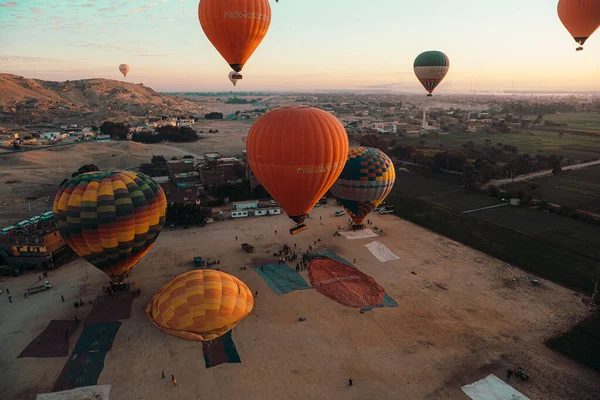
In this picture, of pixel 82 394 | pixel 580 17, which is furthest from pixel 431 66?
pixel 82 394

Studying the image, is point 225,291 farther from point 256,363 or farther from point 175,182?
point 175,182

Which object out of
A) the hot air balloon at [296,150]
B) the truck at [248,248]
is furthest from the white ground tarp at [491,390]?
the truck at [248,248]

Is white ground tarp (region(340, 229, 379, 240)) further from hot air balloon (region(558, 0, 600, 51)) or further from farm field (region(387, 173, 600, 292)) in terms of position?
hot air balloon (region(558, 0, 600, 51))

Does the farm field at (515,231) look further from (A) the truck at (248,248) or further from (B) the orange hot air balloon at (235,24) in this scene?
(B) the orange hot air balloon at (235,24)

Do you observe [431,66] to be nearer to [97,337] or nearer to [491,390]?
[491,390]

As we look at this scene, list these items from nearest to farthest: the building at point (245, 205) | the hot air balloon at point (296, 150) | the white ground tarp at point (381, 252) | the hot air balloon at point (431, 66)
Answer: the hot air balloon at point (296, 150)
the white ground tarp at point (381, 252)
the building at point (245, 205)
the hot air balloon at point (431, 66)

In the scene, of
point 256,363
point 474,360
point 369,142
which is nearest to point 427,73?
point 369,142
